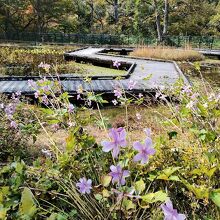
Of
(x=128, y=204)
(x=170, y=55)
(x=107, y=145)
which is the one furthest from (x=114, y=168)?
(x=170, y=55)

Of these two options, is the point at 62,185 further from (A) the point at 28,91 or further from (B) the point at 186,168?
(A) the point at 28,91

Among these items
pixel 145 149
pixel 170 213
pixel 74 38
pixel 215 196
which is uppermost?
pixel 145 149

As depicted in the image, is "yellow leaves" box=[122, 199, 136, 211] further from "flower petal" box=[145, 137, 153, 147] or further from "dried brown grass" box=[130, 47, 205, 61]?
"dried brown grass" box=[130, 47, 205, 61]

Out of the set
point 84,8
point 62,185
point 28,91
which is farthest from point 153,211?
point 84,8

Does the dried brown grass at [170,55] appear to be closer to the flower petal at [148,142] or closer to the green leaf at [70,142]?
the green leaf at [70,142]

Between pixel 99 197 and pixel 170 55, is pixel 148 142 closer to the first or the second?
pixel 99 197

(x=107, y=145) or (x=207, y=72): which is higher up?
(x=107, y=145)

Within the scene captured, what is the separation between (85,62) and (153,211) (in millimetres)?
16164

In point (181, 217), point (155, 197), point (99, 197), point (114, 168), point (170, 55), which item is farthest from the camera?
point (170, 55)

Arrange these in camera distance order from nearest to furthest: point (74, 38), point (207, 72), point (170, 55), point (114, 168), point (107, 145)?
point (107, 145) < point (114, 168) < point (207, 72) < point (170, 55) < point (74, 38)

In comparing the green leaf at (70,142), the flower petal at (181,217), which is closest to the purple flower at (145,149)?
the flower petal at (181,217)

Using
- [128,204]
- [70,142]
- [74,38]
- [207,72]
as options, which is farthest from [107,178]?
[74,38]

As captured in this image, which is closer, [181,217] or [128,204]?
[181,217]

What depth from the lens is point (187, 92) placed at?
2928mm
